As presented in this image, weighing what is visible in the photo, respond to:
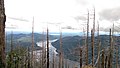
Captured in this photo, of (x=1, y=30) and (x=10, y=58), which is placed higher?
(x=1, y=30)

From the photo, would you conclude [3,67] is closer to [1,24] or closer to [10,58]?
[1,24]

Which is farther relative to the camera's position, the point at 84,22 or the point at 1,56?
the point at 84,22

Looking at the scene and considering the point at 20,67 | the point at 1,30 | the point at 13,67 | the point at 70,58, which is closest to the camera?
the point at 1,30

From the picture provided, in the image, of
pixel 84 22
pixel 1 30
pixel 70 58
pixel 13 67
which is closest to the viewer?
pixel 1 30

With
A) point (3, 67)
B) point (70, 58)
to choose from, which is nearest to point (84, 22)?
point (3, 67)

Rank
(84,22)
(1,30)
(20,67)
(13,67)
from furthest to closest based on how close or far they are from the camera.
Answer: (20,67) → (13,67) → (84,22) → (1,30)

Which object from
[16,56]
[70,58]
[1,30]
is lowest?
[70,58]

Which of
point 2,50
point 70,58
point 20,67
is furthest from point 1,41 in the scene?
point 70,58

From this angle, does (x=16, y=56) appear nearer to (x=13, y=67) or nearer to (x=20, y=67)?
(x=13, y=67)

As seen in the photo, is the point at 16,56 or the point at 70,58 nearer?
the point at 16,56
